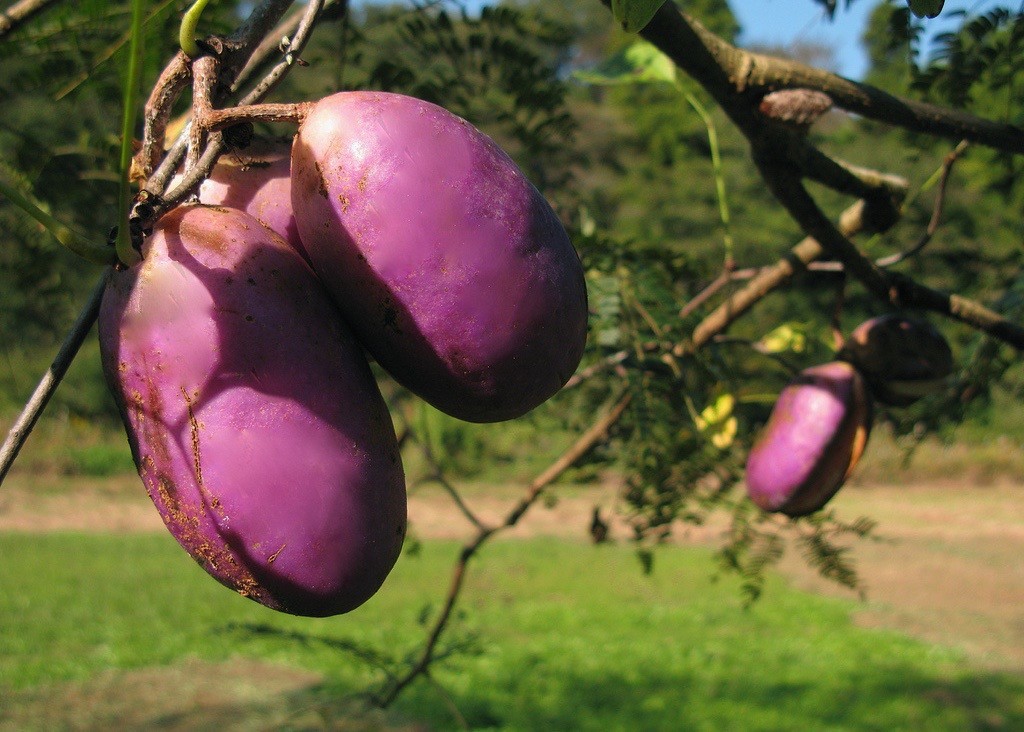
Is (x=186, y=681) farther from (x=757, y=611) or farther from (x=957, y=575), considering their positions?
(x=957, y=575)

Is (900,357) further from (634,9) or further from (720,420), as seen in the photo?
(634,9)

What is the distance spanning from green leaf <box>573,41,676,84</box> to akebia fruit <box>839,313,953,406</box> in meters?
0.62

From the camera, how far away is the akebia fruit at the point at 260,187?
69 cm

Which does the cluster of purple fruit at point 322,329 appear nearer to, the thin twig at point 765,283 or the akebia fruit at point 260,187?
the akebia fruit at point 260,187

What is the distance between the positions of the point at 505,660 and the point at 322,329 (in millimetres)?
5746

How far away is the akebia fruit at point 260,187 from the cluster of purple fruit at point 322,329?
63mm

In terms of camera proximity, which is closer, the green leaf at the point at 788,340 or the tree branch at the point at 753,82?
the tree branch at the point at 753,82

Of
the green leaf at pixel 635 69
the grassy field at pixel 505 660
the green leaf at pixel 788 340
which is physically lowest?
the grassy field at pixel 505 660

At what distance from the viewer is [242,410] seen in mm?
589

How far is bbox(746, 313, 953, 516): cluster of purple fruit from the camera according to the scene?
4.38 feet

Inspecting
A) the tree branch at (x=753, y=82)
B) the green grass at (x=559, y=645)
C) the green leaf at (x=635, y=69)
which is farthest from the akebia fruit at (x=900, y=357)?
the green grass at (x=559, y=645)

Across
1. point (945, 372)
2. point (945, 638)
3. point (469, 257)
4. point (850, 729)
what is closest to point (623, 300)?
point (945, 372)

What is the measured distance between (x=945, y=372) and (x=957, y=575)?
8152 millimetres

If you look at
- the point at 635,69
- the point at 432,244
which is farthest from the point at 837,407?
the point at 432,244
